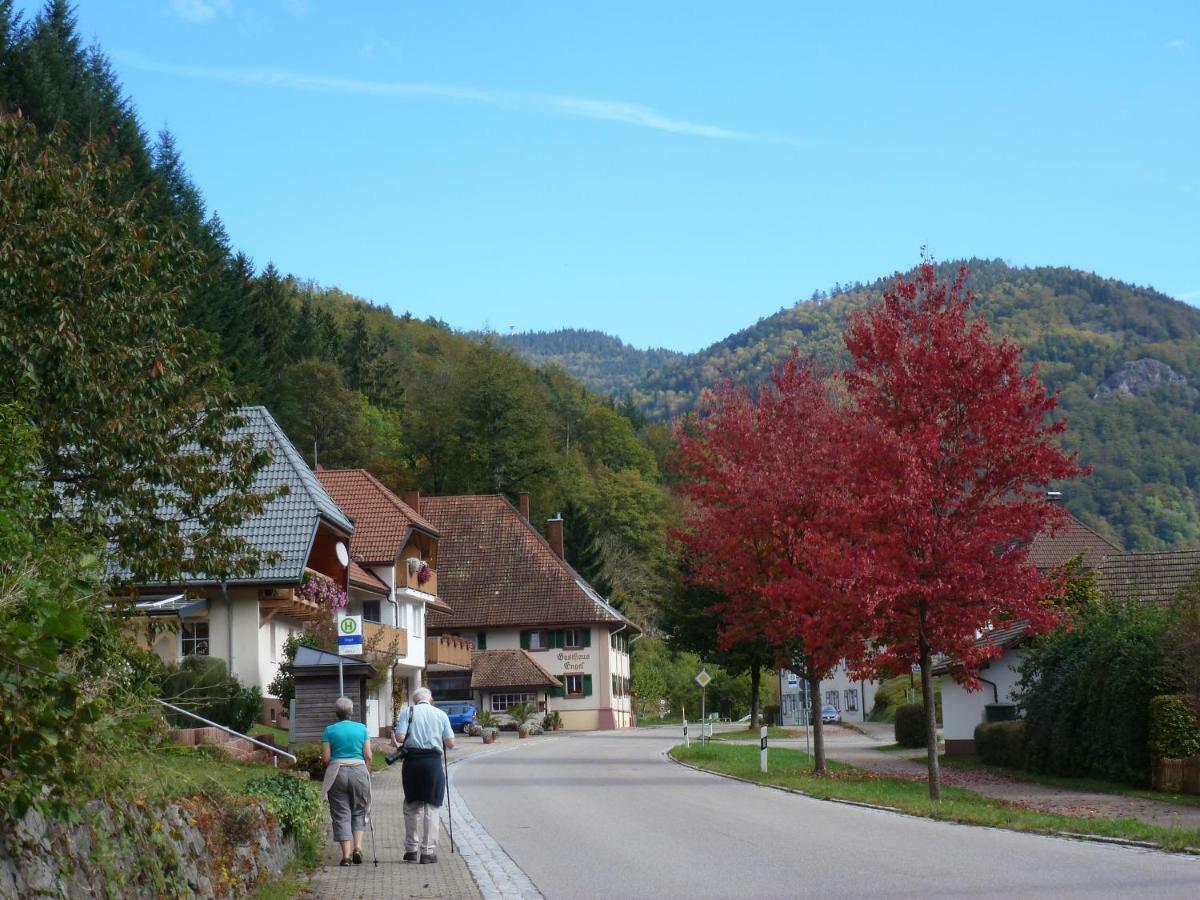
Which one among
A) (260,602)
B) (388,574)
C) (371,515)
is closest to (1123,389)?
(371,515)

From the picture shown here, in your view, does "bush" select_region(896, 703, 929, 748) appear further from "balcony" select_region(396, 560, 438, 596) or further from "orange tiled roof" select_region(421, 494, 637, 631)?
"orange tiled roof" select_region(421, 494, 637, 631)

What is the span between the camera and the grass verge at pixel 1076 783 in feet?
82.8

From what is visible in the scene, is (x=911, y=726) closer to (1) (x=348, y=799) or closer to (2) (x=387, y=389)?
(1) (x=348, y=799)

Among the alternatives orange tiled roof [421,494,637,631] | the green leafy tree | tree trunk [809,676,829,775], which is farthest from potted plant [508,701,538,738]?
the green leafy tree

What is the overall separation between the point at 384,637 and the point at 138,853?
4116cm

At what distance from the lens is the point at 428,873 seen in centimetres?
1419

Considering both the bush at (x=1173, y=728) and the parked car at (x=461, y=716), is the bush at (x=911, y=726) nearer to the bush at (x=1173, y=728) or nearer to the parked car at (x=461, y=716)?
the bush at (x=1173, y=728)

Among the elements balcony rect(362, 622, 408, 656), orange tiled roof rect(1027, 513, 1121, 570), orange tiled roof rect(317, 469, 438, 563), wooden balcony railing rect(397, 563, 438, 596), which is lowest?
balcony rect(362, 622, 408, 656)

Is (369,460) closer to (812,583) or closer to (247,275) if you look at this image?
(247,275)

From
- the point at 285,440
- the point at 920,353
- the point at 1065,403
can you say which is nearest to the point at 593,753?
the point at 285,440

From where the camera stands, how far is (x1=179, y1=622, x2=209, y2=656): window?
1433 inches

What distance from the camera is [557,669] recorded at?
75875mm

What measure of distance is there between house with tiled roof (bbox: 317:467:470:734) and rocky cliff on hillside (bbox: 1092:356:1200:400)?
98823mm

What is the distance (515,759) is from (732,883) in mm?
28840
